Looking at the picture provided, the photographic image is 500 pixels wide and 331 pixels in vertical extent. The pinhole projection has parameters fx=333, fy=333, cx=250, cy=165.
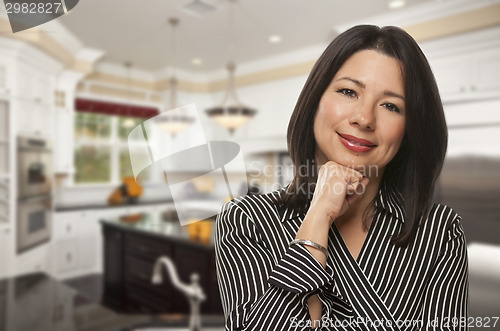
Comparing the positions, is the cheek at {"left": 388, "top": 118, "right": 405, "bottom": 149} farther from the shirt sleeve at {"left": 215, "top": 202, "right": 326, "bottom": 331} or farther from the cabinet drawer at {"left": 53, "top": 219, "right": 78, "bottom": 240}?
the cabinet drawer at {"left": 53, "top": 219, "right": 78, "bottom": 240}

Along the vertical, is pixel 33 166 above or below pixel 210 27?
below

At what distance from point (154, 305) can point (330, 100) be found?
4.82 ft

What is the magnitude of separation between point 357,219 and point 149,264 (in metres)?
1.45

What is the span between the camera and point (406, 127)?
6.9 inches

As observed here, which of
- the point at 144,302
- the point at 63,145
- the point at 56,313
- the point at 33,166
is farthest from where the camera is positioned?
the point at 63,145

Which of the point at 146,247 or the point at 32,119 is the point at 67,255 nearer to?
the point at 146,247

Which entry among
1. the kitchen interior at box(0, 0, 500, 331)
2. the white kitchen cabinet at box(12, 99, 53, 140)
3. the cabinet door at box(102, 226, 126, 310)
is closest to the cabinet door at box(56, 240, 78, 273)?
the cabinet door at box(102, 226, 126, 310)

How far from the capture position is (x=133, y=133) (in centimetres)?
16

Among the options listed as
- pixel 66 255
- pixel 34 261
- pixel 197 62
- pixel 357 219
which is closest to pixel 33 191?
pixel 34 261

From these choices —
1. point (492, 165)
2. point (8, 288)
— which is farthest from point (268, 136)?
point (8, 288)

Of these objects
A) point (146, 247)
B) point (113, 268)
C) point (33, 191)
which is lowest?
point (113, 268)

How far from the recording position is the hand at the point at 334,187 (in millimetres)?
173

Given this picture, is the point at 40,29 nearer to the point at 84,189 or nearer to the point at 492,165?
the point at 492,165

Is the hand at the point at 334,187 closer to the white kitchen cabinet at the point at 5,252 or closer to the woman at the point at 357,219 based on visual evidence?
the woman at the point at 357,219
